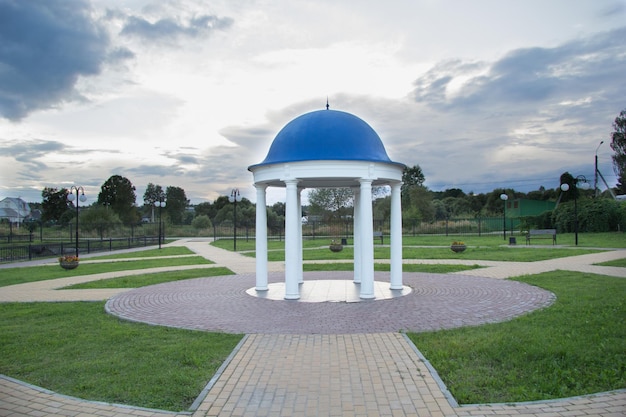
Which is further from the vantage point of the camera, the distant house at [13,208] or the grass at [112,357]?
the distant house at [13,208]

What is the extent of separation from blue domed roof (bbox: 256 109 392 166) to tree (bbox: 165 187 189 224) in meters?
82.2

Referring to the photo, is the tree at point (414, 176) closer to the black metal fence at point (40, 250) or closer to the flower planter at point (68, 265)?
the black metal fence at point (40, 250)

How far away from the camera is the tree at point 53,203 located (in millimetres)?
81312

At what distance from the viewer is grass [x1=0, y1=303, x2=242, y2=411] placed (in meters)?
6.06

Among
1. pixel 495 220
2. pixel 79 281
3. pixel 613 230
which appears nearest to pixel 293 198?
pixel 79 281

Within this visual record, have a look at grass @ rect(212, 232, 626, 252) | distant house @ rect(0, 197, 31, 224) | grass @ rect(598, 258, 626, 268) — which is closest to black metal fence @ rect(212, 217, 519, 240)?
grass @ rect(212, 232, 626, 252)

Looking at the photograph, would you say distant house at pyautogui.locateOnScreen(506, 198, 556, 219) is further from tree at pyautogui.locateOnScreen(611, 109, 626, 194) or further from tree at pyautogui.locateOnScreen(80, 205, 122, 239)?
tree at pyautogui.locateOnScreen(80, 205, 122, 239)

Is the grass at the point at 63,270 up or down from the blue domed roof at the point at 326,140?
down

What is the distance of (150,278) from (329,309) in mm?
9090

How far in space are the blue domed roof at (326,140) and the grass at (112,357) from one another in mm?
5495

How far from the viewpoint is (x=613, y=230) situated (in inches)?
1674

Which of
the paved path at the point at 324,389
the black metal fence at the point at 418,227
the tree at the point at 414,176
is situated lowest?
the paved path at the point at 324,389

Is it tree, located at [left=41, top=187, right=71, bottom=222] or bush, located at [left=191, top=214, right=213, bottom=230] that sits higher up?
tree, located at [left=41, top=187, right=71, bottom=222]

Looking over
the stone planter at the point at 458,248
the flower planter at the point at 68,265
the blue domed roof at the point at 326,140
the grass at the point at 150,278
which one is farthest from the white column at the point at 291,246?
the stone planter at the point at 458,248
